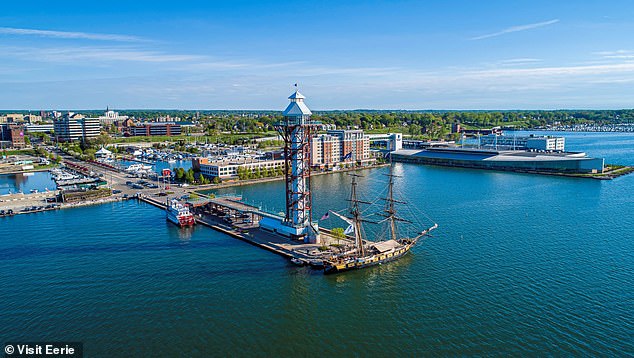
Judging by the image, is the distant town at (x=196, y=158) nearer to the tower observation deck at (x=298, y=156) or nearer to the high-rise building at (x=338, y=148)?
the high-rise building at (x=338, y=148)

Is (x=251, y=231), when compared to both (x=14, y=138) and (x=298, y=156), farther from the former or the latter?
(x=14, y=138)

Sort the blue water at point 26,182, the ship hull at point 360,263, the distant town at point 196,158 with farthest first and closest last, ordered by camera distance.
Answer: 1. the blue water at point 26,182
2. the distant town at point 196,158
3. the ship hull at point 360,263

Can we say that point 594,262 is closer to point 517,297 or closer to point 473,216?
point 517,297

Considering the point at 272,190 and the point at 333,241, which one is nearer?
the point at 333,241

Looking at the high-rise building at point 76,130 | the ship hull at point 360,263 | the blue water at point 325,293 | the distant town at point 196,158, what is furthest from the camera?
the high-rise building at point 76,130

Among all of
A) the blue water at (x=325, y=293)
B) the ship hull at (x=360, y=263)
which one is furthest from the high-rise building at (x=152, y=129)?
the ship hull at (x=360, y=263)

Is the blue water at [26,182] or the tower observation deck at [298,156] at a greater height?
the tower observation deck at [298,156]

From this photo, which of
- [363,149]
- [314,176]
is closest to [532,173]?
[363,149]
